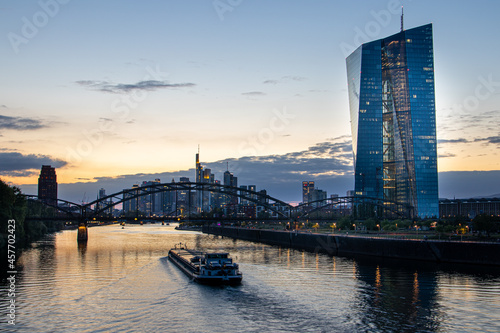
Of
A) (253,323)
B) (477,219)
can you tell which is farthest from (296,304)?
(477,219)

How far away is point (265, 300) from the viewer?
40438 millimetres

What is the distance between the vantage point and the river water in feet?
106

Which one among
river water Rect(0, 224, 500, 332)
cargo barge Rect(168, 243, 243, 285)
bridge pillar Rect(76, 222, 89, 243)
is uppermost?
cargo barge Rect(168, 243, 243, 285)

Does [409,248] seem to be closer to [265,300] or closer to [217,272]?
[217,272]

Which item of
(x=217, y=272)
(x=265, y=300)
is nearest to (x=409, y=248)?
(x=217, y=272)

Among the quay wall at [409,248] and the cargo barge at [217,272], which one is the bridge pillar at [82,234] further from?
the cargo barge at [217,272]

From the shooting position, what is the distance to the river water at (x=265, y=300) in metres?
32.4

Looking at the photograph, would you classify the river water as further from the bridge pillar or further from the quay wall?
the bridge pillar

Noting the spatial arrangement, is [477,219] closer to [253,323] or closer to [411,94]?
[253,323]

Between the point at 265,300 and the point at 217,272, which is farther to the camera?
the point at 217,272

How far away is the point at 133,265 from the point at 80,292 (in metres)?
23.6

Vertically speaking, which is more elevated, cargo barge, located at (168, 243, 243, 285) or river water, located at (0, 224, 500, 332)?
cargo barge, located at (168, 243, 243, 285)

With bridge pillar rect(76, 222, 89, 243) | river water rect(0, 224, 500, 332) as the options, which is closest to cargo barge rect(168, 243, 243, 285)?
river water rect(0, 224, 500, 332)

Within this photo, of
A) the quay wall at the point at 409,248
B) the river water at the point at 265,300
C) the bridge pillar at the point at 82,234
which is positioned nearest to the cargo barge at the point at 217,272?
the river water at the point at 265,300
